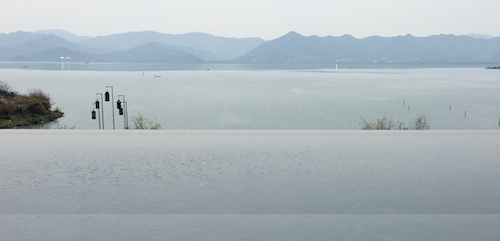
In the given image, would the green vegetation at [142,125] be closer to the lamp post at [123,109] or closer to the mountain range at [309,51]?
the lamp post at [123,109]

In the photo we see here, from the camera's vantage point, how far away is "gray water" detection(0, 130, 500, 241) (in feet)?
6.75

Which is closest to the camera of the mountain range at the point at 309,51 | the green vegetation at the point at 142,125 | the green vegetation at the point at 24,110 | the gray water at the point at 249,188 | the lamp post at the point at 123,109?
the gray water at the point at 249,188

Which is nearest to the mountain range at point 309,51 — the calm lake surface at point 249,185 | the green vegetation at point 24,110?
the green vegetation at point 24,110

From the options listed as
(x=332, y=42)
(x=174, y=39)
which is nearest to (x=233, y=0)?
(x=332, y=42)

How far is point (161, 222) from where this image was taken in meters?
2.16

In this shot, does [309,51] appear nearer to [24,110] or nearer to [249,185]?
[24,110]

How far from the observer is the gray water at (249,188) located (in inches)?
81.0

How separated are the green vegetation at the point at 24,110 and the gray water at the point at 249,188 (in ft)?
52.7

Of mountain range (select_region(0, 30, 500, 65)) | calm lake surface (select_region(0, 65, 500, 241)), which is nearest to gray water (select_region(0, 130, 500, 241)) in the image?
calm lake surface (select_region(0, 65, 500, 241))

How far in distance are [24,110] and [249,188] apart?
21.3 m

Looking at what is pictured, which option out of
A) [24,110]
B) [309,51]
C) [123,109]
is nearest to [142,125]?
[123,109]

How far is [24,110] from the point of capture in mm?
21109

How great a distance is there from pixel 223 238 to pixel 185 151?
7.59 ft

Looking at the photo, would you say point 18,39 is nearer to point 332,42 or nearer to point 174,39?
point 174,39
